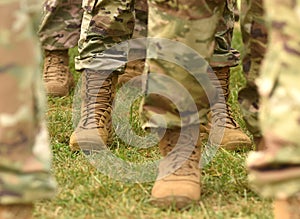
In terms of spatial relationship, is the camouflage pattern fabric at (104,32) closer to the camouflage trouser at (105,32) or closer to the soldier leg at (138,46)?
the camouflage trouser at (105,32)

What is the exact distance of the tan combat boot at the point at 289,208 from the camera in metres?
1.64

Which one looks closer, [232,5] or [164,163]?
[164,163]

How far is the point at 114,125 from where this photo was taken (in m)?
3.01

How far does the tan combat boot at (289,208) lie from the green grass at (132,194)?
0.35 m

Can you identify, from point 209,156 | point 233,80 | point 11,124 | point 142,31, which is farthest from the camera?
point 233,80

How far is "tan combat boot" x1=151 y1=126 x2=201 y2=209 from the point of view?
2.16 m

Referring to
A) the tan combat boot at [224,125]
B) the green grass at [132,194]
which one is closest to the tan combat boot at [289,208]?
the green grass at [132,194]

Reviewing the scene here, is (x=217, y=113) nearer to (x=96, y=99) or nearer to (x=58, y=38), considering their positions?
(x=96, y=99)

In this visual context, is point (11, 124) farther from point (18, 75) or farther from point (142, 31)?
point (142, 31)

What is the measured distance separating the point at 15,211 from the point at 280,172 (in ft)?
1.70

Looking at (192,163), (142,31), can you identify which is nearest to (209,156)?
(192,163)

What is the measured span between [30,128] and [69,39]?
208cm

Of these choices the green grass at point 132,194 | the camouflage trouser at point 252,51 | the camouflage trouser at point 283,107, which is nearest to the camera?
the camouflage trouser at point 283,107

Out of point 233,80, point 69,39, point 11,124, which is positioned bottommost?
point 233,80
